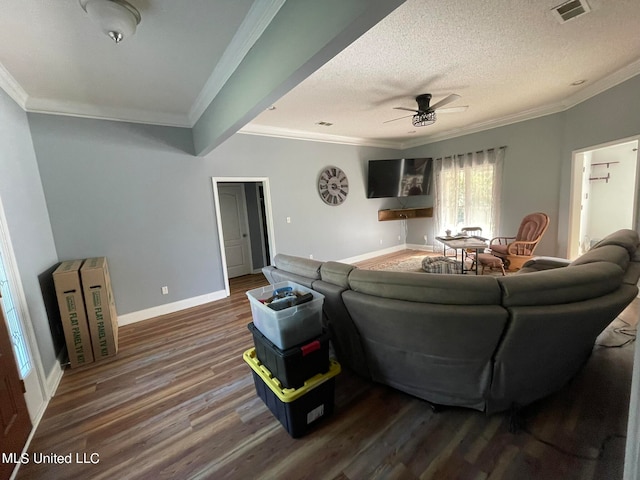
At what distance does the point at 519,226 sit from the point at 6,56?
677 cm

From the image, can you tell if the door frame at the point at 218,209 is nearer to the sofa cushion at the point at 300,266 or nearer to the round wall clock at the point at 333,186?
the round wall clock at the point at 333,186

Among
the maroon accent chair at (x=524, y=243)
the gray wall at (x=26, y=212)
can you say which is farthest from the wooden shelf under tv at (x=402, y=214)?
the gray wall at (x=26, y=212)

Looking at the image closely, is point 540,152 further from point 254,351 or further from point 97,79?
point 97,79

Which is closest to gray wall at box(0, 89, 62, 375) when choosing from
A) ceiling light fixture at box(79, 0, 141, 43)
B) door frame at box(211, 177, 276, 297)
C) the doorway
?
ceiling light fixture at box(79, 0, 141, 43)

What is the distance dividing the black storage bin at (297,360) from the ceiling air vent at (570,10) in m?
2.92

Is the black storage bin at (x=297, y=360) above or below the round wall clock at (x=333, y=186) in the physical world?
below

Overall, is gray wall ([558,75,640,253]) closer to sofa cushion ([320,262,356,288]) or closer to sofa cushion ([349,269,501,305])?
sofa cushion ([349,269,501,305])

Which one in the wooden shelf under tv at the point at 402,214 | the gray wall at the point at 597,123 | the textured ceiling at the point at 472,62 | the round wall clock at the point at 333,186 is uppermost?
the textured ceiling at the point at 472,62

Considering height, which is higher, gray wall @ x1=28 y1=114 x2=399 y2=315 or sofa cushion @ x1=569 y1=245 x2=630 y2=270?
gray wall @ x1=28 y1=114 x2=399 y2=315

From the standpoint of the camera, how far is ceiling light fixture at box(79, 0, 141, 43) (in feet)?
4.76

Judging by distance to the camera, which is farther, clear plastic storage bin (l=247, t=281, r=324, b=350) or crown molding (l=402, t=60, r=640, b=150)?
crown molding (l=402, t=60, r=640, b=150)

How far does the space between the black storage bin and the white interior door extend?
393 centimetres

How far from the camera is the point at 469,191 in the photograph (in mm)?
5477

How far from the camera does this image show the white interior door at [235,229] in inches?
205
